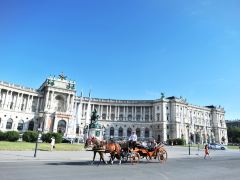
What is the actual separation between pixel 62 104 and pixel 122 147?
276 ft

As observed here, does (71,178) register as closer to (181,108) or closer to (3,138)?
(3,138)

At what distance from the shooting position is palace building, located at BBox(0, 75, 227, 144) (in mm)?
88688

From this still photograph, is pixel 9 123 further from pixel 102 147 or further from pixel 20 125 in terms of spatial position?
pixel 102 147

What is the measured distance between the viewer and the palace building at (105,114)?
88.7 metres

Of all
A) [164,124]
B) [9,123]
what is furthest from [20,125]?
[164,124]

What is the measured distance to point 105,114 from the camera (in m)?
116

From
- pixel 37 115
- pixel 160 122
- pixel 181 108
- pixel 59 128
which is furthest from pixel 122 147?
pixel 181 108

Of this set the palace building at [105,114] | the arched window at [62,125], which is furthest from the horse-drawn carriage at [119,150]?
the arched window at [62,125]

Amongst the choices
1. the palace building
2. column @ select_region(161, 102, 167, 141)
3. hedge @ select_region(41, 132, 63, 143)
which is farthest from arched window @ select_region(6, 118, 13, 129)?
column @ select_region(161, 102, 167, 141)

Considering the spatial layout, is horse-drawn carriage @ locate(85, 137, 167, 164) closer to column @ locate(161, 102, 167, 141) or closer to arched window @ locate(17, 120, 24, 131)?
arched window @ locate(17, 120, 24, 131)

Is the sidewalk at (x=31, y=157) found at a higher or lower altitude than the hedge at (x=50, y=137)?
lower

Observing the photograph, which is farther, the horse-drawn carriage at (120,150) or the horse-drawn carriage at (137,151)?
the horse-drawn carriage at (137,151)

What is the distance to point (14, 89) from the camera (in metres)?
90.2

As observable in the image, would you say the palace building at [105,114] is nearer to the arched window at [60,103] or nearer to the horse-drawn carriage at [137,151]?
the arched window at [60,103]
